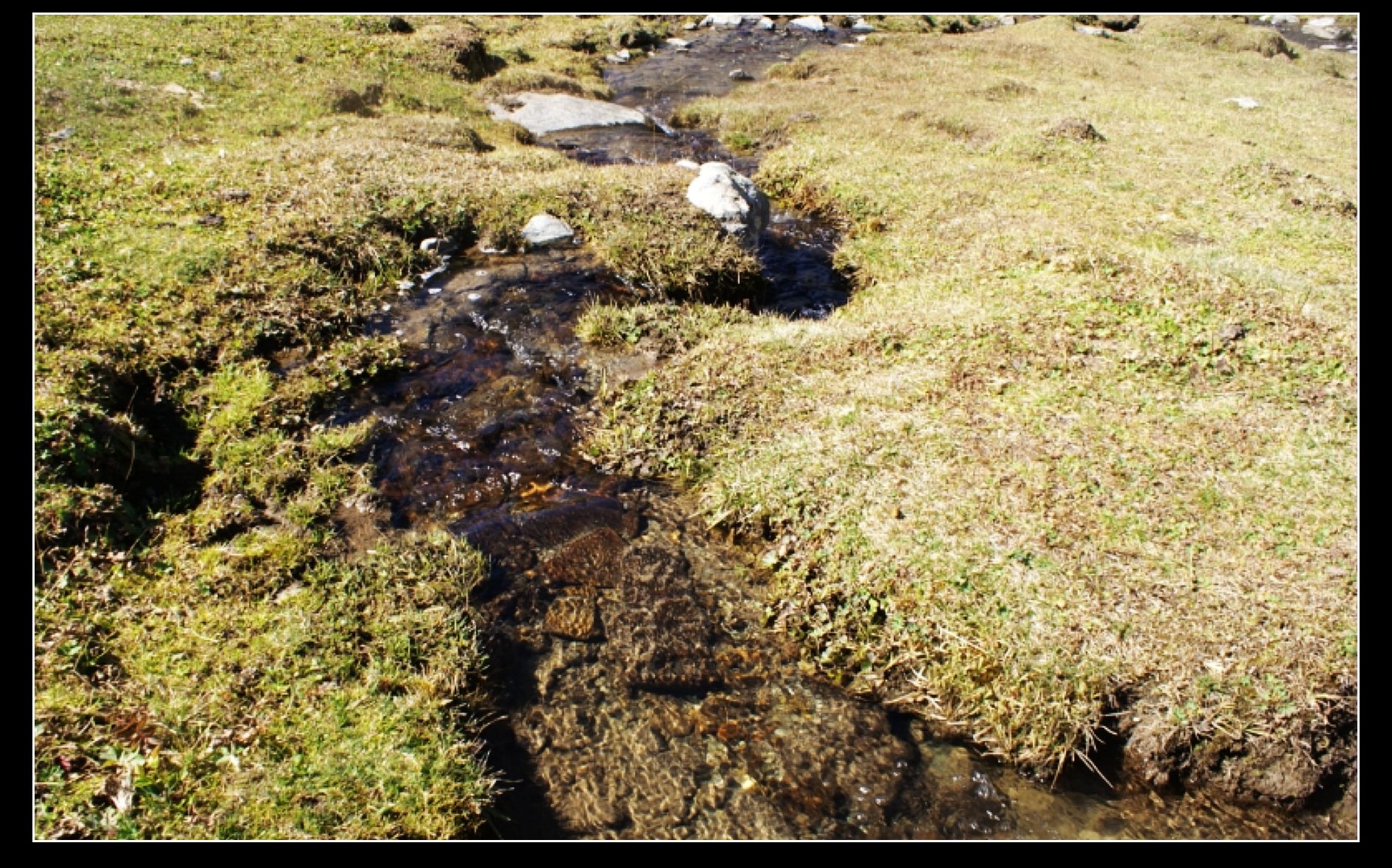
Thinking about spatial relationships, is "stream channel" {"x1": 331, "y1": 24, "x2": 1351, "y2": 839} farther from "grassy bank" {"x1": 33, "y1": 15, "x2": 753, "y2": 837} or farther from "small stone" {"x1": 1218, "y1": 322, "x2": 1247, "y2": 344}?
"small stone" {"x1": 1218, "y1": 322, "x2": 1247, "y2": 344}

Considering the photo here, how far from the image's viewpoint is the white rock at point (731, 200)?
14773 mm

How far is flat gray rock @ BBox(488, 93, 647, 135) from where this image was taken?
2162cm

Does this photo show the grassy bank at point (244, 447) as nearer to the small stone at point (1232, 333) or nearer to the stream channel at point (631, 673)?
the stream channel at point (631, 673)

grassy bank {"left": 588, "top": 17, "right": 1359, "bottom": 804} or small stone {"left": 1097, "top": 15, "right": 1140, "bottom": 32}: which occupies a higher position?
small stone {"left": 1097, "top": 15, "right": 1140, "bottom": 32}

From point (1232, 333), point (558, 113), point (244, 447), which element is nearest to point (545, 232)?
point (244, 447)

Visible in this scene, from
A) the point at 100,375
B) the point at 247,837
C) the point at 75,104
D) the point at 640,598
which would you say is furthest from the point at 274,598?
the point at 75,104

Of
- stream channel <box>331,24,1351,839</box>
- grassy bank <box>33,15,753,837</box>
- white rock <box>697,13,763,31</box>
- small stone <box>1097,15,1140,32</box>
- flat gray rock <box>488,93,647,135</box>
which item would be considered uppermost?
white rock <box>697,13,763,31</box>

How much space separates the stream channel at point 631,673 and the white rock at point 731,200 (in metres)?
4.66

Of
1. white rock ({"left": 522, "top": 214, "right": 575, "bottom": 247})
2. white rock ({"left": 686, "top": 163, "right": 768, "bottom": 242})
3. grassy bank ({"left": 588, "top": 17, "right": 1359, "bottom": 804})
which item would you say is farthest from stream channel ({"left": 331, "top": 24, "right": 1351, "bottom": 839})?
white rock ({"left": 686, "top": 163, "right": 768, "bottom": 242})

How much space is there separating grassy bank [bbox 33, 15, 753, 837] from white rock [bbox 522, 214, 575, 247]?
12.3 inches

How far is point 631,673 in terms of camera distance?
698 centimetres

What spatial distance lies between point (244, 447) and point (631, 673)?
17.3 feet

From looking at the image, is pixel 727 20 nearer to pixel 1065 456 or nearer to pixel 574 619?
pixel 1065 456

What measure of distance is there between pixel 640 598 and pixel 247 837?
3.63 metres
